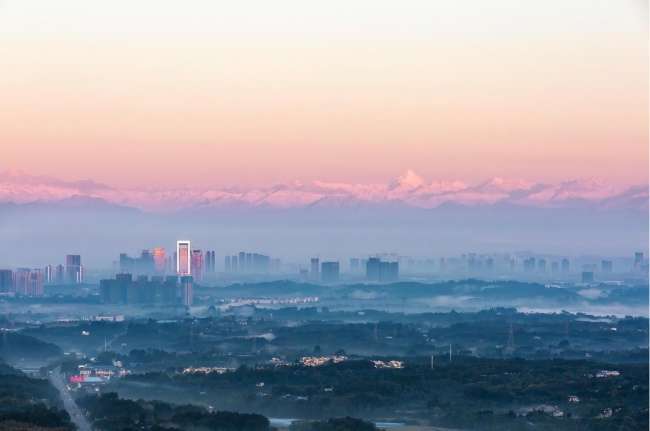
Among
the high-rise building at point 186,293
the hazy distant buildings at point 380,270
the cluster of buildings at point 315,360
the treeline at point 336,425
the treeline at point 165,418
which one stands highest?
the hazy distant buildings at point 380,270

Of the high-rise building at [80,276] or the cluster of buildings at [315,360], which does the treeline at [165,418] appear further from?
the high-rise building at [80,276]

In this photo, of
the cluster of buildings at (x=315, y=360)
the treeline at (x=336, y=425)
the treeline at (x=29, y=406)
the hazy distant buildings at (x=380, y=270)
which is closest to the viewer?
the treeline at (x=29, y=406)

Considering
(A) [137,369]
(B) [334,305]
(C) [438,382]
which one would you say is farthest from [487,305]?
(C) [438,382]

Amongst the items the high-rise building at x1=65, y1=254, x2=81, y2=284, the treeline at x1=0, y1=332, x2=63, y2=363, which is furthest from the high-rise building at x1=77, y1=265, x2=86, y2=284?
the treeline at x1=0, y1=332, x2=63, y2=363

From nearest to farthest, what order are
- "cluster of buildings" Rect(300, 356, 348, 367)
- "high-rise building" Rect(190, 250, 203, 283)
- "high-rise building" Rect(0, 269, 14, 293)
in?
"cluster of buildings" Rect(300, 356, 348, 367) → "high-rise building" Rect(0, 269, 14, 293) → "high-rise building" Rect(190, 250, 203, 283)

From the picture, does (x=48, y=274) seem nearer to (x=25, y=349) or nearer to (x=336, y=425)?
(x=25, y=349)

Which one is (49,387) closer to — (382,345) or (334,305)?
(382,345)

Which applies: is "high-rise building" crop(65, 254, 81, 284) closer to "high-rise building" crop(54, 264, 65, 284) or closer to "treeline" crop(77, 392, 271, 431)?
"high-rise building" crop(54, 264, 65, 284)

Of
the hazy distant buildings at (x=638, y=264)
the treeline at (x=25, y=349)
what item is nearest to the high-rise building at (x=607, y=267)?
the hazy distant buildings at (x=638, y=264)
